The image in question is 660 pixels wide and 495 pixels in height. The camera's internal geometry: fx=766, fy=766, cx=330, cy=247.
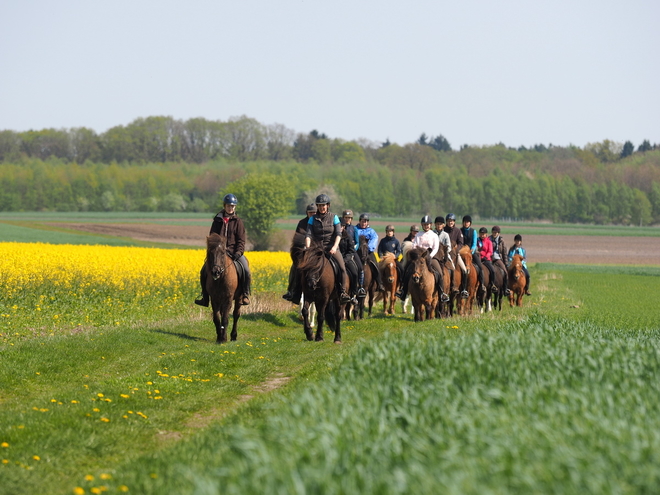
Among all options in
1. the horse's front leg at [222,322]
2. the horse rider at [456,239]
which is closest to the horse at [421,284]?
the horse rider at [456,239]

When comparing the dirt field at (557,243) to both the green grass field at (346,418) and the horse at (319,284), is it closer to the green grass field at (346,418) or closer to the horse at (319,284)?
the horse at (319,284)

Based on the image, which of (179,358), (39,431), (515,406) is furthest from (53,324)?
(515,406)

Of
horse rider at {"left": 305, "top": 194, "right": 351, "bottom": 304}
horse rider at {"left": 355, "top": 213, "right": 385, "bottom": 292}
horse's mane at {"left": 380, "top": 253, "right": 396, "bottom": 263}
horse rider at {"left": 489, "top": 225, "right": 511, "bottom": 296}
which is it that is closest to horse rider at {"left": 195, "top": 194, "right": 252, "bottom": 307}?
horse rider at {"left": 305, "top": 194, "right": 351, "bottom": 304}

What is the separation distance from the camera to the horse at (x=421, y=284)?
56.5 ft

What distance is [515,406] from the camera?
18.3 ft

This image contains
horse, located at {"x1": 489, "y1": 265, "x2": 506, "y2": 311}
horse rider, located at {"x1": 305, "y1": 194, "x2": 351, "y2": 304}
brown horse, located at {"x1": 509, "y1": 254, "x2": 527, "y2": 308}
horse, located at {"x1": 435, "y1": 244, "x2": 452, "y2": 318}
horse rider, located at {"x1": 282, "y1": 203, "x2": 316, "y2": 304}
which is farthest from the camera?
brown horse, located at {"x1": 509, "y1": 254, "x2": 527, "y2": 308}

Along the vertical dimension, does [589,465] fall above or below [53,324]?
above

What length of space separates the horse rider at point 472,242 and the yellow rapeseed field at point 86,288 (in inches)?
277

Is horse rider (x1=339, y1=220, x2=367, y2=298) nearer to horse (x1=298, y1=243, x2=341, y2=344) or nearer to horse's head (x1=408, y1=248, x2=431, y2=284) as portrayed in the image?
horse's head (x1=408, y1=248, x2=431, y2=284)

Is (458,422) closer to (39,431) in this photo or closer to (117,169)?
(39,431)

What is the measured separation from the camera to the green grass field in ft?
14.0

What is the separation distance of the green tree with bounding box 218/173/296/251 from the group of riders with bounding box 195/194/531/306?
43203 mm

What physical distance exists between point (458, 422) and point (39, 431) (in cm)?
432

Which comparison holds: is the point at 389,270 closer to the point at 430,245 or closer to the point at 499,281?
the point at 430,245
